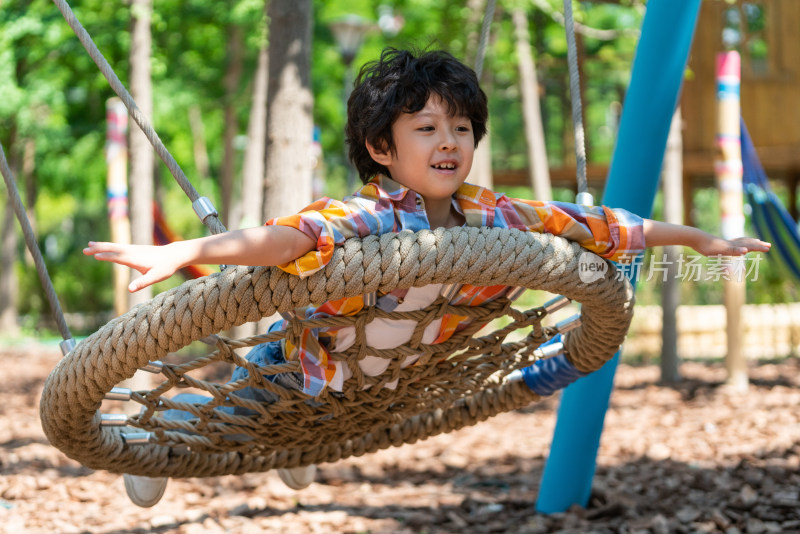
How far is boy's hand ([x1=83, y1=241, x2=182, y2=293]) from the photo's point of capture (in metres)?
1.34

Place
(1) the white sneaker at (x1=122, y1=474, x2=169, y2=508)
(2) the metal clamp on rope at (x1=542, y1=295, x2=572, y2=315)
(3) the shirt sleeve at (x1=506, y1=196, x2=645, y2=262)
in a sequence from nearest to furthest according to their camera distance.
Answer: (3) the shirt sleeve at (x1=506, y1=196, x2=645, y2=262) → (2) the metal clamp on rope at (x1=542, y1=295, x2=572, y2=315) → (1) the white sneaker at (x1=122, y1=474, x2=169, y2=508)

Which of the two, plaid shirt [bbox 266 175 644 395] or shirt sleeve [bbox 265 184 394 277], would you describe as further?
plaid shirt [bbox 266 175 644 395]

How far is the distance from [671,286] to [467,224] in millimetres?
3957

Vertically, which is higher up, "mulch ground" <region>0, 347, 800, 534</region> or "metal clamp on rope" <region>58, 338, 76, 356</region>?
"metal clamp on rope" <region>58, 338, 76, 356</region>

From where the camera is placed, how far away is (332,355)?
1790mm

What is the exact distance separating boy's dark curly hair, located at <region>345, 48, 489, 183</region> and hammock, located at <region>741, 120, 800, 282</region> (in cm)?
388

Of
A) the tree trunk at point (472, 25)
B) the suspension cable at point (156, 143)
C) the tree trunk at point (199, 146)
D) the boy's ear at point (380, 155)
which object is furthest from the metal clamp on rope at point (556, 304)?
the tree trunk at point (199, 146)

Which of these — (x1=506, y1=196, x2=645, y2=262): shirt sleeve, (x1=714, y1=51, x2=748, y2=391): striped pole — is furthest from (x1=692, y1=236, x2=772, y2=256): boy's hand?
(x1=714, y1=51, x2=748, y2=391): striped pole

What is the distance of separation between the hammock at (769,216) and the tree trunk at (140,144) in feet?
11.4

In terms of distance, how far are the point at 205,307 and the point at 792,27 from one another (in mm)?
10443

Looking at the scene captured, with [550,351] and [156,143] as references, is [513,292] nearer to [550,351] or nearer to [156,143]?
[550,351]

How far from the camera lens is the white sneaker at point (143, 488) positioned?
7.60ft

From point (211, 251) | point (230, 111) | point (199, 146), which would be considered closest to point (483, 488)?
point (211, 251)

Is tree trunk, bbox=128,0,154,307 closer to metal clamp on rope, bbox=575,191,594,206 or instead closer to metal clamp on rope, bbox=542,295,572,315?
metal clamp on rope, bbox=542,295,572,315
